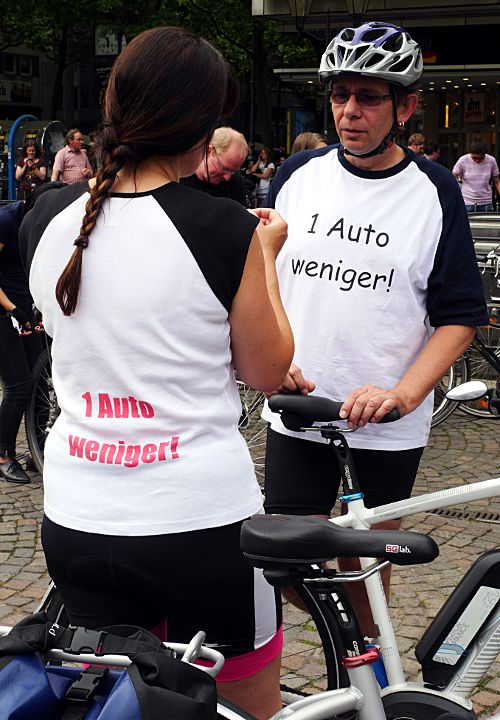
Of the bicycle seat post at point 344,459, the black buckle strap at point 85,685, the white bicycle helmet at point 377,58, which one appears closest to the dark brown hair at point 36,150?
the white bicycle helmet at point 377,58

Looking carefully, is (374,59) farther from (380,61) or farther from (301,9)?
(301,9)

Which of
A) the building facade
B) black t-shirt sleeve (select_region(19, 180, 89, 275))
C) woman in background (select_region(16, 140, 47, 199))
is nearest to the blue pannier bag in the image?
black t-shirt sleeve (select_region(19, 180, 89, 275))

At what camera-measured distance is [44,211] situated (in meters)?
2.00

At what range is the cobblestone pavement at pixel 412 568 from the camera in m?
3.99

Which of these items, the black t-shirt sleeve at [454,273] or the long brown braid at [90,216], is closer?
the long brown braid at [90,216]

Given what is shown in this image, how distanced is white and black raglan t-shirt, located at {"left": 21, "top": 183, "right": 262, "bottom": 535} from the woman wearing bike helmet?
82 centimetres

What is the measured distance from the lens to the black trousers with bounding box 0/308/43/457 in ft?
21.1

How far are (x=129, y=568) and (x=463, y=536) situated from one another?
3.89m

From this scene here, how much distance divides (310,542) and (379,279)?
1130mm

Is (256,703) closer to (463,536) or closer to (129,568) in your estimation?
(129,568)

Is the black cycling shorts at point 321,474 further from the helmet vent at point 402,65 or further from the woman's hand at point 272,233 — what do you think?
the helmet vent at point 402,65

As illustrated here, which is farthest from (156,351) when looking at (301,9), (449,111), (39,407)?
(449,111)

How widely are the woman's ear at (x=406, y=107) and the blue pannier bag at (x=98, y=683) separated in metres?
1.77

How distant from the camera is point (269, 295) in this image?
76.0 inches
